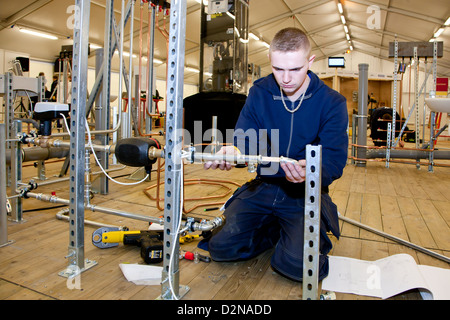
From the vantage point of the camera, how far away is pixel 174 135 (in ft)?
3.39

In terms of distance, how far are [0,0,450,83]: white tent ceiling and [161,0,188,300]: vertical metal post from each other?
6.36 metres

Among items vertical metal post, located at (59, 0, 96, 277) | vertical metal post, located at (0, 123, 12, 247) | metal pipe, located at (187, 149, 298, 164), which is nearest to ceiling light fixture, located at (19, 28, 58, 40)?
vertical metal post, located at (0, 123, 12, 247)

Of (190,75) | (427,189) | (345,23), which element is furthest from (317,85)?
(190,75)

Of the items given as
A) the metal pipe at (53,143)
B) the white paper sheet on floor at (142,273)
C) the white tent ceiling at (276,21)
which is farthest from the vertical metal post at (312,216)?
the white tent ceiling at (276,21)

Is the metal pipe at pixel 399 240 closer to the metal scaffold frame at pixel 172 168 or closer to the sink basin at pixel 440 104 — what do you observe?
the metal scaffold frame at pixel 172 168

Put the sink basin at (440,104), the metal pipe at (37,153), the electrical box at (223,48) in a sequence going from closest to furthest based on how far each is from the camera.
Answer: the metal pipe at (37,153)
the sink basin at (440,104)
the electrical box at (223,48)

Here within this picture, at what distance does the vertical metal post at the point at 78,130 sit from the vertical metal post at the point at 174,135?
41cm

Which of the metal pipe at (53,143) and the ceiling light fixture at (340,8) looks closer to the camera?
the metal pipe at (53,143)

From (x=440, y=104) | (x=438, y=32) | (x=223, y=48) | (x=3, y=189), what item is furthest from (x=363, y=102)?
(x=438, y=32)

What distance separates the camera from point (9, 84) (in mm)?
1891

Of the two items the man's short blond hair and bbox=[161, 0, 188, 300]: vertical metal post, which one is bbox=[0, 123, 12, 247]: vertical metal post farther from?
the man's short blond hair

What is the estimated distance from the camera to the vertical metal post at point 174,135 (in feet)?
3.35

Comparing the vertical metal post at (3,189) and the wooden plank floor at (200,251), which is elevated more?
the vertical metal post at (3,189)
